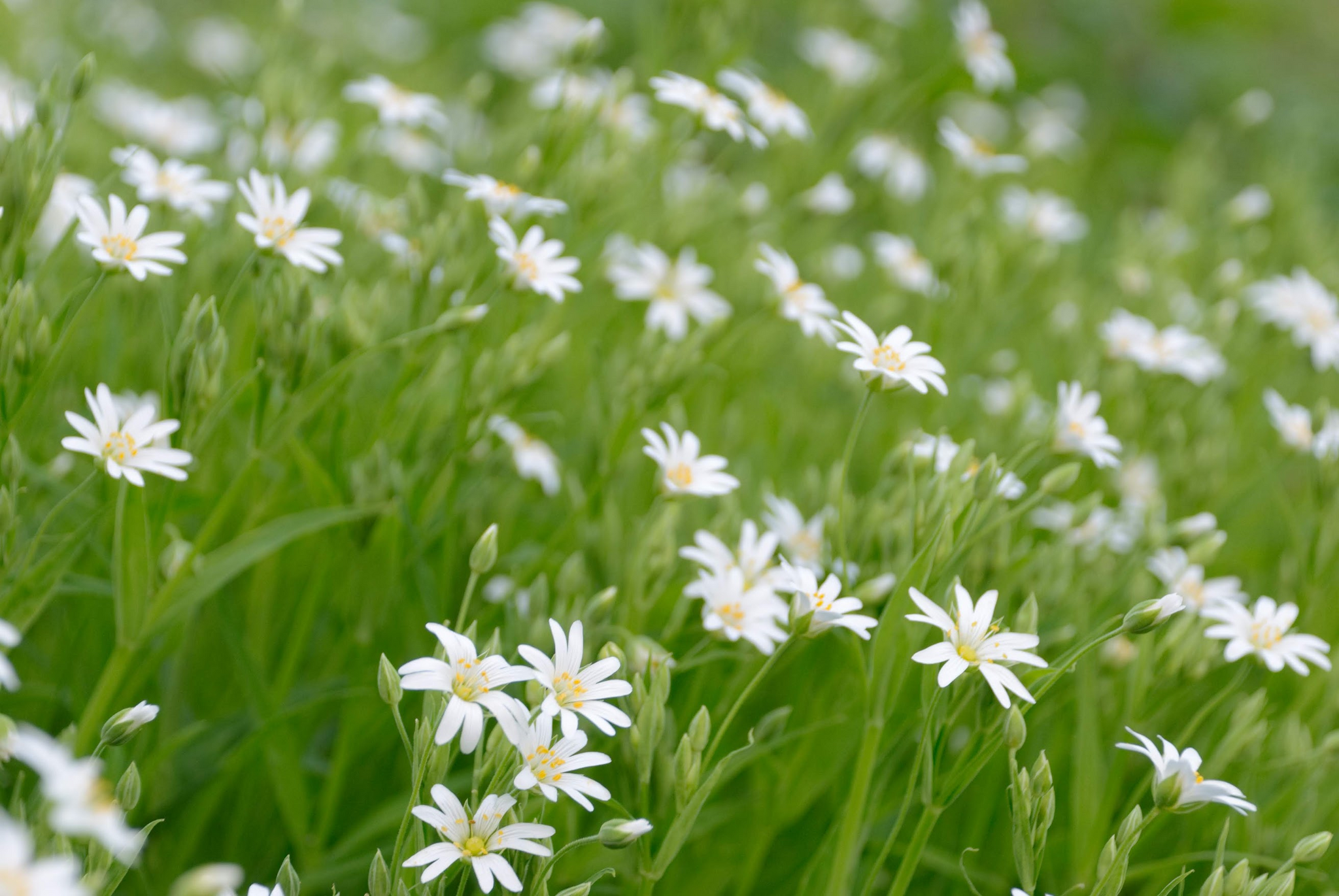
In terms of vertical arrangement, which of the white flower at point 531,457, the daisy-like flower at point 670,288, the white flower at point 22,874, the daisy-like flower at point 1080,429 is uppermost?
the white flower at point 22,874

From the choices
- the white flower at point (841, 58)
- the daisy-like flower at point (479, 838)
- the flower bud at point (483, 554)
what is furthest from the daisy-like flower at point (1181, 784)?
the white flower at point (841, 58)

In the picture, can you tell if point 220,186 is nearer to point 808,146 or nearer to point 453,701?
point 453,701

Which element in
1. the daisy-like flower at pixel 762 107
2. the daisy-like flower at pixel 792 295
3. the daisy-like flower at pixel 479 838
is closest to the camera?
the daisy-like flower at pixel 479 838

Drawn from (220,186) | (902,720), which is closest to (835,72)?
(220,186)

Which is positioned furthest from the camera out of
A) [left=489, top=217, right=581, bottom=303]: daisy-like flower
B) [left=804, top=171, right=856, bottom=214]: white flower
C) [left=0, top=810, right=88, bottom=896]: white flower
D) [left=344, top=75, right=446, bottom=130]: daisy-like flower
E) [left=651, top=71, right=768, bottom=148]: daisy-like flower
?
[left=804, top=171, right=856, bottom=214]: white flower

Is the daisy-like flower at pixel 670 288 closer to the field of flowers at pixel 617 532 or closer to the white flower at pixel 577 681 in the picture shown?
the field of flowers at pixel 617 532

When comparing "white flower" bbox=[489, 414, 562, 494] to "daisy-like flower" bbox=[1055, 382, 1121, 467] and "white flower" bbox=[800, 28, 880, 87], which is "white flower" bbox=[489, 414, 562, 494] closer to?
"daisy-like flower" bbox=[1055, 382, 1121, 467]

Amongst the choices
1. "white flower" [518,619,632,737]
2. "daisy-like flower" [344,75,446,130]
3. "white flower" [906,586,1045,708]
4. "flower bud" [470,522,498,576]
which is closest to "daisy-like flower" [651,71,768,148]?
"daisy-like flower" [344,75,446,130]
